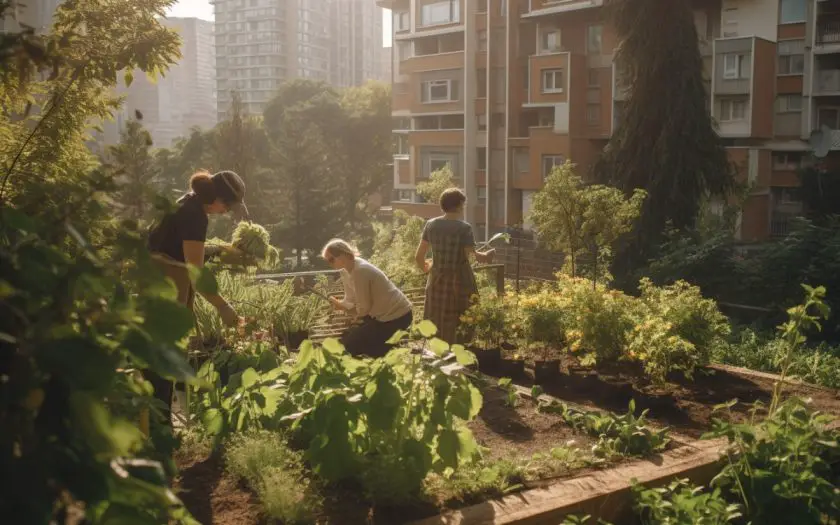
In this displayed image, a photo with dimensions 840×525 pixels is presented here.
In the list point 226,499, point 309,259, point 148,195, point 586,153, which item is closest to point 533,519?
point 226,499

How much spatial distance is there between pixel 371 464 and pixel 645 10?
20.0 metres

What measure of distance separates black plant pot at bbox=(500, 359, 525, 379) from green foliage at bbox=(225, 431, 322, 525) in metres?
2.86

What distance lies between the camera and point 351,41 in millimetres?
134875

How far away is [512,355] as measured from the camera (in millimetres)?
7160

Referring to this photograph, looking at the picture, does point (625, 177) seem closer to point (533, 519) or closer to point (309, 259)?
point (533, 519)

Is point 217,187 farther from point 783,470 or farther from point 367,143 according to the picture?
point 367,143

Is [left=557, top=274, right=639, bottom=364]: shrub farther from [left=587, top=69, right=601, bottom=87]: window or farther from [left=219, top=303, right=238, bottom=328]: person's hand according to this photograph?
[left=587, top=69, right=601, bottom=87]: window

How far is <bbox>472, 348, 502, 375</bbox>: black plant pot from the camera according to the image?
6.87 metres

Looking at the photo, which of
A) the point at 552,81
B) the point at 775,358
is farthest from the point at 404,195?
the point at 775,358

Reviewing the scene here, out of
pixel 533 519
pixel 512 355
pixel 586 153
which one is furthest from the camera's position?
pixel 586 153

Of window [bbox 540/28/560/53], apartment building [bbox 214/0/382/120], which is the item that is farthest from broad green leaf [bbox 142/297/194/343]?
apartment building [bbox 214/0/382/120]

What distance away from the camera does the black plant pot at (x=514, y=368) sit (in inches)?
264

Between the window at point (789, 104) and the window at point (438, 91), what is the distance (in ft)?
49.9

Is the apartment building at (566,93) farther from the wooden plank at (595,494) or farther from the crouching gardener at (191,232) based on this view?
the wooden plank at (595,494)
